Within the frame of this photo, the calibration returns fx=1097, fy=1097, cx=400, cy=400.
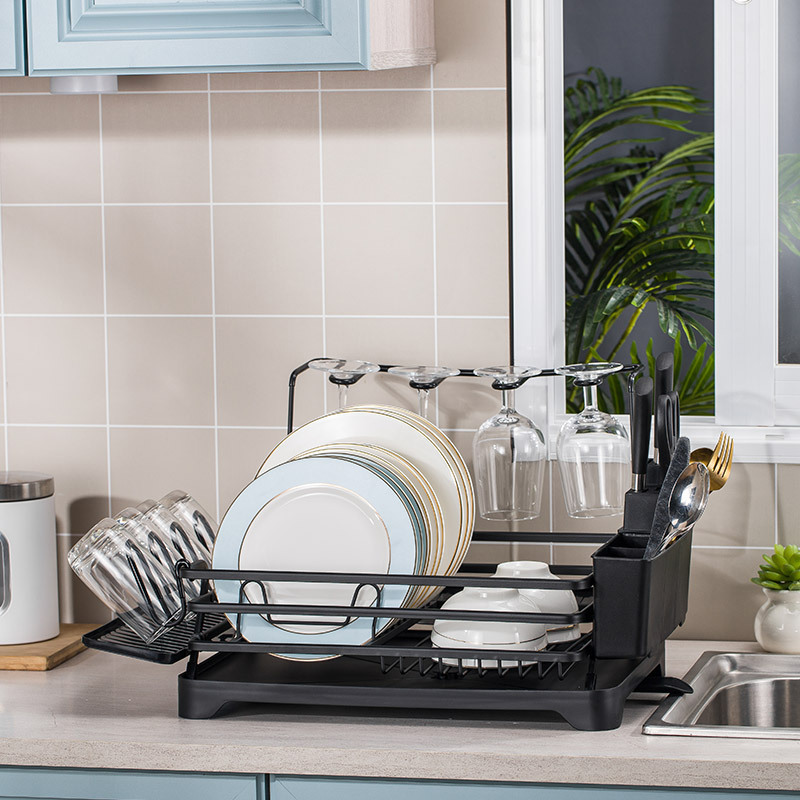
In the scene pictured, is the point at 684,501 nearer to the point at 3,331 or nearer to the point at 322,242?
the point at 322,242

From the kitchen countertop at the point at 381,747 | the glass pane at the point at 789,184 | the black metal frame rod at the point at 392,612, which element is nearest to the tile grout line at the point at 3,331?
the kitchen countertop at the point at 381,747

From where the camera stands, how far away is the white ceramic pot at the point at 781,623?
5.23ft

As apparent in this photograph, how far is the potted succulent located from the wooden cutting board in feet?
3.43

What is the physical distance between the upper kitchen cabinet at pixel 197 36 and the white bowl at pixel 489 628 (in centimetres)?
73

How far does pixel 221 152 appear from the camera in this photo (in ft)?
5.93

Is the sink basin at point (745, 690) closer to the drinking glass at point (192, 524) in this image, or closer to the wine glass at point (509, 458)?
the wine glass at point (509, 458)

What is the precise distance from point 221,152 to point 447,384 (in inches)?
21.0

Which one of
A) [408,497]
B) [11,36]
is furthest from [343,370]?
[11,36]

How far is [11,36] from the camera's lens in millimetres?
1522

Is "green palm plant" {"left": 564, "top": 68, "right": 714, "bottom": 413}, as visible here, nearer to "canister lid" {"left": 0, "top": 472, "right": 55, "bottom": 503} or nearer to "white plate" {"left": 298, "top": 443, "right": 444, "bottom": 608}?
"white plate" {"left": 298, "top": 443, "right": 444, "bottom": 608}

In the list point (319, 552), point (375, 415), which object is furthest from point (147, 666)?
point (375, 415)

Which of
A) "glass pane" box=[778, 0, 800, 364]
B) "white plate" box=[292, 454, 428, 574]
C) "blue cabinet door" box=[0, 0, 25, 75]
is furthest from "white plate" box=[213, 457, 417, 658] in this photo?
"glass pane" box=[778, 0, 800, 364]

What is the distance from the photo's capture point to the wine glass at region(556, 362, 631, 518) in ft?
5.31

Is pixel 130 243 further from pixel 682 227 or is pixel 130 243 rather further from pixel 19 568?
pixel 682 227
